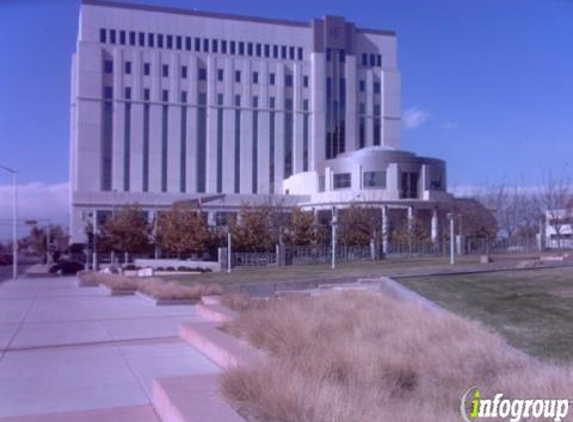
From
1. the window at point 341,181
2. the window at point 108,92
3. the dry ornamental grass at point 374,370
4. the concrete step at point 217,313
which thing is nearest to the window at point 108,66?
the window at point 108,92

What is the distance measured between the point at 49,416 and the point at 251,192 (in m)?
76.3

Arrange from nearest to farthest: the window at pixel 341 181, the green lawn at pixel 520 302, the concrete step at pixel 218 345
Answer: the concrete step at pixel 218 345
the green lawn at pixel 520 302
the window at pixel 341 181

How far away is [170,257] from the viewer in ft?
193

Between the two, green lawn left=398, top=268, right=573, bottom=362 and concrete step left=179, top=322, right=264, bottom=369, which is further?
green lawn left=398, top=268, right=573, bottom=362

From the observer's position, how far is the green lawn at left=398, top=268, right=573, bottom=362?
980 centimetres

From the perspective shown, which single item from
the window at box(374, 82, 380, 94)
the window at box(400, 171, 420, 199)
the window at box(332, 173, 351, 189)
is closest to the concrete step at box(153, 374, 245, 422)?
the window at box(400, 171, 420, 199)

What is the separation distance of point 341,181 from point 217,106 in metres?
21.5

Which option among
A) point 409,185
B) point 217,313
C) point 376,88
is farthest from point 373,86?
point 217,313

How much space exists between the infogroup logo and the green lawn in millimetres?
2900

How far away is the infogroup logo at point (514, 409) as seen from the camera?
562cm

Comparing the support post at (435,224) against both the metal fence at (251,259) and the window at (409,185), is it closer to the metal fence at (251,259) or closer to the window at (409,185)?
the window at (409,185)

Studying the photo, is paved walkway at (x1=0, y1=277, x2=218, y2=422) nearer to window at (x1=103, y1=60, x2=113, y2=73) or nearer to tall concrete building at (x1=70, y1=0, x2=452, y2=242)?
tall concrete building at (x1=70, y1=0, x2=452, y2=242)

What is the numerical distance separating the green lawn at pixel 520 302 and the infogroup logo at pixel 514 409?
9.51 ft

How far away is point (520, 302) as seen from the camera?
1289 cm
